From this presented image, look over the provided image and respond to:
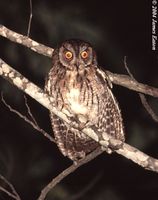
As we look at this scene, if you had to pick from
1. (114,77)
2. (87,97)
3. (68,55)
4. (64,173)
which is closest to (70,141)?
(87,97)

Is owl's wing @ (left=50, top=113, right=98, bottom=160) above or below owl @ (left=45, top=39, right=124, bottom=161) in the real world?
below

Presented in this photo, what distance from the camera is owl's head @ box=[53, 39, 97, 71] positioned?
11.9 feet

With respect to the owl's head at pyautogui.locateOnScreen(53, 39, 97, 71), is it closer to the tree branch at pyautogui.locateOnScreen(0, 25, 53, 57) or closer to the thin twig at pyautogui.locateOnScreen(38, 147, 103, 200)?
the tree branch at pyautogui.locateOnScreen(0, 25, 53, 57)

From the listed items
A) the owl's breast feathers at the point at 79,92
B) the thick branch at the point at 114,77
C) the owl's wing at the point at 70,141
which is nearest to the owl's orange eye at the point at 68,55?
the owl's breast feathers at the point at 79,92

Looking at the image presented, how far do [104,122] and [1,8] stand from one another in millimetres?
1754

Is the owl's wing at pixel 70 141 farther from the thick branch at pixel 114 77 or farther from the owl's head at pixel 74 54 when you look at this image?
the thick branch at pixel 114 77

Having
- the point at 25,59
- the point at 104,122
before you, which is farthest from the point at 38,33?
the point at 104,122

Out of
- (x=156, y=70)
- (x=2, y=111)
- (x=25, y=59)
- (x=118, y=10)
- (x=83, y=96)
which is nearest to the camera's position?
(x=83, y=96)

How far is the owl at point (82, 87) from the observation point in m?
3.63

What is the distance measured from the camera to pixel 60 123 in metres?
4.02

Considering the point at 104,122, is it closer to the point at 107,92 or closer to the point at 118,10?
the point at 107,92

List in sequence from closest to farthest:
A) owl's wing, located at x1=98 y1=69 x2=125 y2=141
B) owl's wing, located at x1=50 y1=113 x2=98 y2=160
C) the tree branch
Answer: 1. the tree branch
2. owl's wing, located at x1=98 y1=69 x2=125 y2=141
3. owl's wing, located at x1=50 y1=113 x2=98 y2=160

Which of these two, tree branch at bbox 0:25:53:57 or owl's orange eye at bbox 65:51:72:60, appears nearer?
tree branch at bbox 0:25:53:57

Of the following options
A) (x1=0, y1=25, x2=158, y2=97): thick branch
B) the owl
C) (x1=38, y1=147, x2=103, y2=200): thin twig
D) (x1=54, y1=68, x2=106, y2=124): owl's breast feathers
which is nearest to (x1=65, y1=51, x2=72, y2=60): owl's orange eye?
the owl
